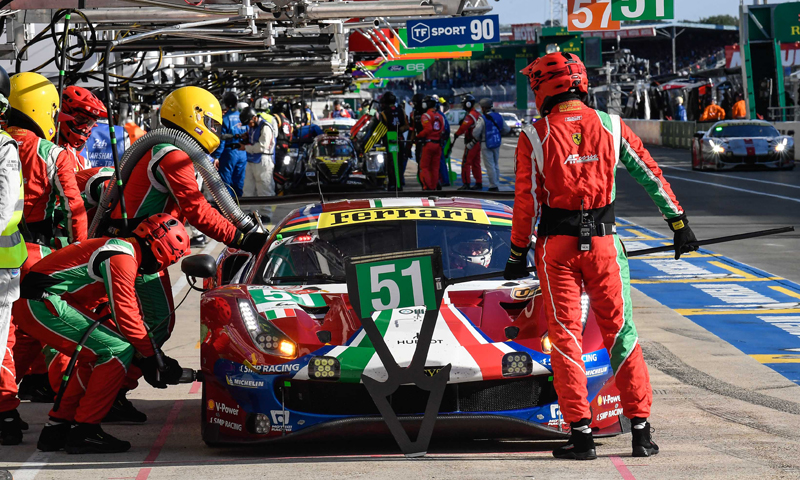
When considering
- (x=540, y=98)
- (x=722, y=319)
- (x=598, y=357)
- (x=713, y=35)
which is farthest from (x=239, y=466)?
(x=713, y=35)

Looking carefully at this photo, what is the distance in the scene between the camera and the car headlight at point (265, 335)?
4.88m

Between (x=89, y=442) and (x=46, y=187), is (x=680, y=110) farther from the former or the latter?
(x=89, y=442)

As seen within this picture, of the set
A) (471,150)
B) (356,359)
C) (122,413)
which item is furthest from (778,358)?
(471,150)

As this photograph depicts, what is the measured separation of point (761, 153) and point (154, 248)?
73.5 feet

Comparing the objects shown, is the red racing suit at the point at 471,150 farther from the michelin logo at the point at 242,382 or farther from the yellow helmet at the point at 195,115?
the michelin logo at the point at 242,382

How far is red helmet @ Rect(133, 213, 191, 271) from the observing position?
5.48 metres

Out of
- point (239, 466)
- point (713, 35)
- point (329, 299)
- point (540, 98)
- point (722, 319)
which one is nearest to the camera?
point (239, 466)

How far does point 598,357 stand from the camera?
4.98 metres

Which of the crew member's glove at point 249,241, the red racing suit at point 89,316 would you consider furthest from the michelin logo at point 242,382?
the crew member's glove at point 249,241

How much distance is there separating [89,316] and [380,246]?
1634mm

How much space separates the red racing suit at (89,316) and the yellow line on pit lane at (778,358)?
4.07 meters

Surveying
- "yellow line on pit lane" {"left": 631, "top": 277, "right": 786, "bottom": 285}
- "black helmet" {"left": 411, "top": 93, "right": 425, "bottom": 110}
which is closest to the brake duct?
"yellow line on pit lane" {"left": 631, "top": 277, "right": 786, "bottom": 285}

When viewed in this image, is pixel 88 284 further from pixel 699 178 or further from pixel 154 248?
pixel 699 178

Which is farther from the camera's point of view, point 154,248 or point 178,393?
point 178,393
